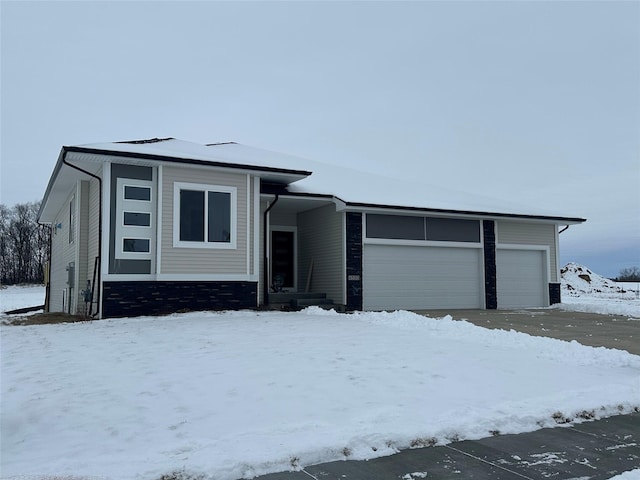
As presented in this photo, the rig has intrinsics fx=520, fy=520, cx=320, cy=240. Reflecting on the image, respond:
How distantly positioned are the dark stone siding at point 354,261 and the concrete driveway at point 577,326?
9.49 ft

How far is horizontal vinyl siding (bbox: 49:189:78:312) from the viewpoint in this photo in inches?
647

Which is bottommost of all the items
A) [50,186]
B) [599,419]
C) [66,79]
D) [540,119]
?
[599,419]

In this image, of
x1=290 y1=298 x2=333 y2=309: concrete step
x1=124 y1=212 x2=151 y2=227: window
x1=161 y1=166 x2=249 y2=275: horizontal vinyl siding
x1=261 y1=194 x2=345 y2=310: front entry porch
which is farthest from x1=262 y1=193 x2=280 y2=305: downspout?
x1=124 y1=212 x2=151 y2=227: window

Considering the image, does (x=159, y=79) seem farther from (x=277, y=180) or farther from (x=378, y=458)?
(x=378, y=458)

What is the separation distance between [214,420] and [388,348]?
3.86 m

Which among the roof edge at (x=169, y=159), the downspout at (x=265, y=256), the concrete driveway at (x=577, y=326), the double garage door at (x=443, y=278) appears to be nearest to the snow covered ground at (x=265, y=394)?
the concrete driveway at (x=577, y=326)

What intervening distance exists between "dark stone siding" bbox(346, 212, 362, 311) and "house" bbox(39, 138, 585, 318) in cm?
4

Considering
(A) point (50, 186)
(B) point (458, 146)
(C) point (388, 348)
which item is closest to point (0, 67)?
(A) point (50, 186)

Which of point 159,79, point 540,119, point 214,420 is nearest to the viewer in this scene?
point 214,420

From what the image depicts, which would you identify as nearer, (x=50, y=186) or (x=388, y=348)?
(x=388, y=348)

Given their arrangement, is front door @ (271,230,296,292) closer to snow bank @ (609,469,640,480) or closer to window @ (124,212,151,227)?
window @ (124,212,151,227)

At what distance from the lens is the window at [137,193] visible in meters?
11.9

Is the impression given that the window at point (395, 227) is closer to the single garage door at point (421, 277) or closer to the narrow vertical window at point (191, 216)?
the single garage door at point (421, 277)

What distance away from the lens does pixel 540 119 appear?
78.0ft
